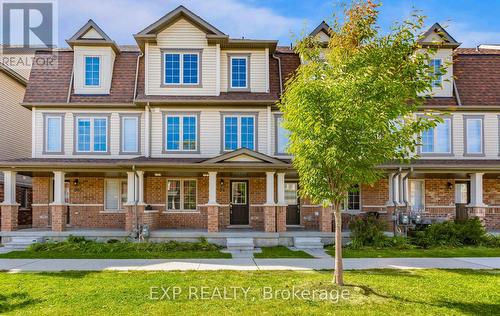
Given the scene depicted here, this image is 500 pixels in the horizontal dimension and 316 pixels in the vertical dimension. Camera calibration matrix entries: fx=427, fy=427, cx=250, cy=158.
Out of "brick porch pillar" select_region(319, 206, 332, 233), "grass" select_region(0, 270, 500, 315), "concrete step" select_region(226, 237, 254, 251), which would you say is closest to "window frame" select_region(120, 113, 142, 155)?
"concrete step" select_region(226, 237, 254, 251)

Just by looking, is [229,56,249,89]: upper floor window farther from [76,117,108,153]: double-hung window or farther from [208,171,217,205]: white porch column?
[76,117,108,153]: double-hung window

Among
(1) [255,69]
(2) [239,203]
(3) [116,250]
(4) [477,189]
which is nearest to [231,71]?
(1) [255,69]

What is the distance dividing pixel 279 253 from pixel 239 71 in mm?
8293

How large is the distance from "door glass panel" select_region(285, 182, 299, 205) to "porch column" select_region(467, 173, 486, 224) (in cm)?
708

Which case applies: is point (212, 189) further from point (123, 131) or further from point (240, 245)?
point (123, 131)

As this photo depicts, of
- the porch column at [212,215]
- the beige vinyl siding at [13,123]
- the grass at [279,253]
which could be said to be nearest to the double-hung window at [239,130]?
the porch column at [212,215]

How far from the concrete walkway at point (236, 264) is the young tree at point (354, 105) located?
3.07m

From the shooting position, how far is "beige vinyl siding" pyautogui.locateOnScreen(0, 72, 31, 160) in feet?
66.7

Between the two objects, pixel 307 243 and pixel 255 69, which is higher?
pixel 255 69

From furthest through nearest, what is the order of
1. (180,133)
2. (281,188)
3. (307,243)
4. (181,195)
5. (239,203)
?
(239,203)
(181,195)
(180,133)
(281,188)
(307,243)

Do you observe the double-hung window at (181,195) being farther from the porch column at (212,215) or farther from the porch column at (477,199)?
the porch column at (477,199)

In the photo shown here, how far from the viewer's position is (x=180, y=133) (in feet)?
59.0

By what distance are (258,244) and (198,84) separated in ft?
23.4

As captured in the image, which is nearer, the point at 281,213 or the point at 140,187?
the point at 281,213
